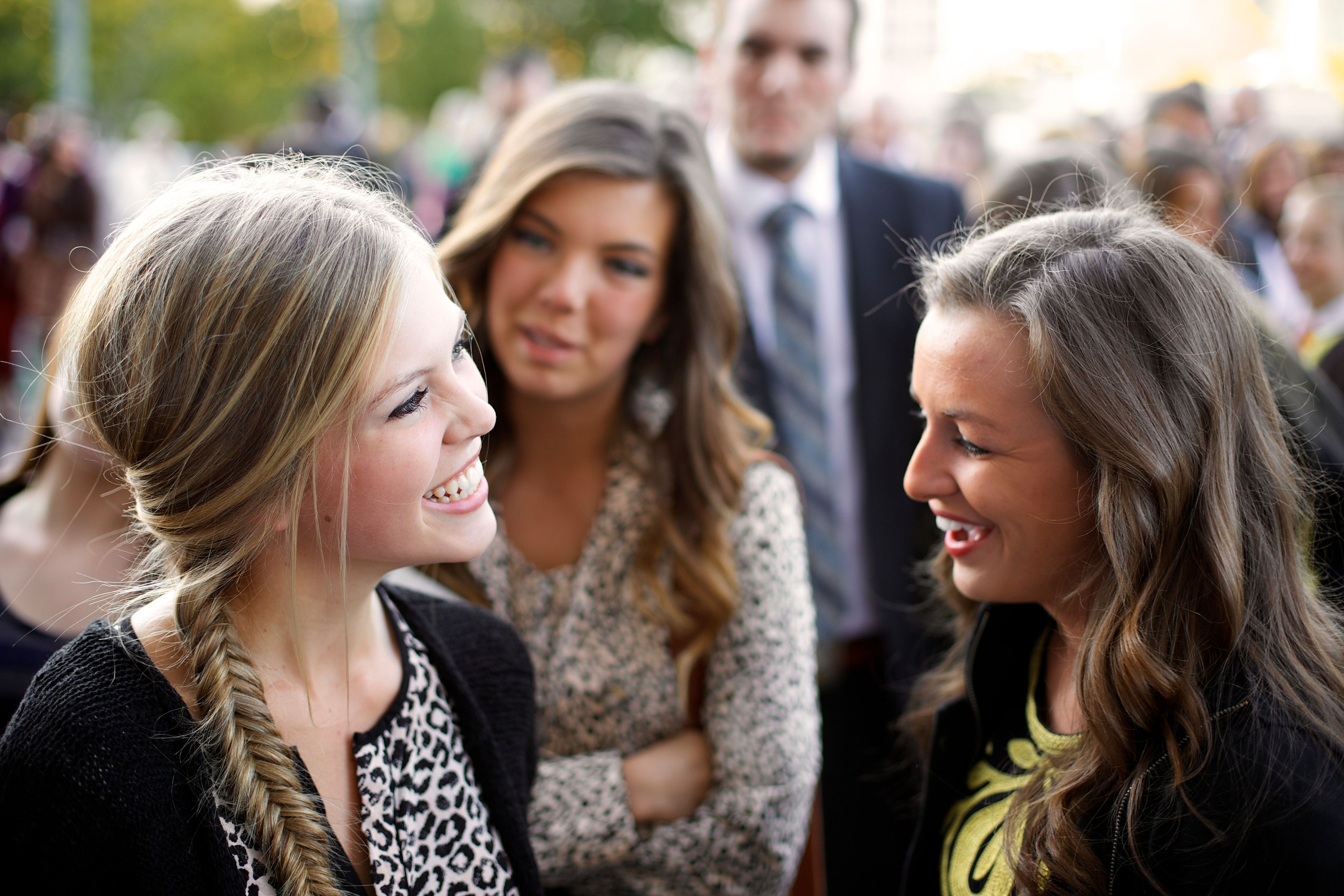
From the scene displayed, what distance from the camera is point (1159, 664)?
4.07ft

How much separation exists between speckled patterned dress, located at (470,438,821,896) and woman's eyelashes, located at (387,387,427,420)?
0.78m

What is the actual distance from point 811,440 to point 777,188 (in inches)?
34.1

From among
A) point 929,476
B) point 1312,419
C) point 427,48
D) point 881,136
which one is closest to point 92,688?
point 929,476

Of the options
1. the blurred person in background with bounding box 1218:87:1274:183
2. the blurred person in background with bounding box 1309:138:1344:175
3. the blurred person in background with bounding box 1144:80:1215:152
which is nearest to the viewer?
the blurred person in background with bounding box 1144:80:1215:152

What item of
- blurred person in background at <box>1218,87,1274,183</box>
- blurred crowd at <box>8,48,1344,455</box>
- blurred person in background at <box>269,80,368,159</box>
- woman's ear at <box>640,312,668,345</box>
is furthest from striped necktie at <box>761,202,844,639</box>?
blurred person in background at <box>1218,87,1274,183</box>

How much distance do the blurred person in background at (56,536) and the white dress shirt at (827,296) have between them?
1.75 meters

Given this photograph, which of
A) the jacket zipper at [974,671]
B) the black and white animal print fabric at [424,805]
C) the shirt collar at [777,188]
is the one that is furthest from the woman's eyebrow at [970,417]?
the shirt collar at [777,188]

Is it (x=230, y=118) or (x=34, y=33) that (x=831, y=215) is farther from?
(x=230, y=118)

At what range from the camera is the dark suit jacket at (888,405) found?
288 cm

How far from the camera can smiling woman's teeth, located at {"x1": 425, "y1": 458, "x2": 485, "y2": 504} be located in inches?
55.3

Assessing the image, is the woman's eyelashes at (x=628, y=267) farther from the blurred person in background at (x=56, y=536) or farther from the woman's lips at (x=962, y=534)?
the blurred person in background at (x=56, y=536)

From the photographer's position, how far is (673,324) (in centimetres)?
230

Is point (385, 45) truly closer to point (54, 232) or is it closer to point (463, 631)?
point (54, 232)

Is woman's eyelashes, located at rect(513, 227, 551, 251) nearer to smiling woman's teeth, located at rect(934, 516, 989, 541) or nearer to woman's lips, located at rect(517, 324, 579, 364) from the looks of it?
woman's lips, located at rect(517, 324, 579, 364)
